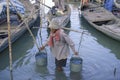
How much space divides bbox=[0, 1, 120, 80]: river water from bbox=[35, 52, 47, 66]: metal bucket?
0.46ft

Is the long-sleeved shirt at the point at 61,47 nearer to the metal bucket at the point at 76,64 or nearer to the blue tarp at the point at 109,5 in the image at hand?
the metal bucket at the point at 76,64

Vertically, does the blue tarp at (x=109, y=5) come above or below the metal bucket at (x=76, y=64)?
above

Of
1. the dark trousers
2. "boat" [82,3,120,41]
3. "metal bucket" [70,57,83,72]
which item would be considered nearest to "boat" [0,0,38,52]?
the dark trousers

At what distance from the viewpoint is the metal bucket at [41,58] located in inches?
320

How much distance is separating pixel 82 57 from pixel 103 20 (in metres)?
4.40

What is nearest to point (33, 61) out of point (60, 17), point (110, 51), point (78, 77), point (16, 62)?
point (16, 62)

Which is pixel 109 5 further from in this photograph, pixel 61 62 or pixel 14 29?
pixel 61 62

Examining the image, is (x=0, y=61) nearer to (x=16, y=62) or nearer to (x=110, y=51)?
(x=16, y=62)

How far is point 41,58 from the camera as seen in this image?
8117 millimetres

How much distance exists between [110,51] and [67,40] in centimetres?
353

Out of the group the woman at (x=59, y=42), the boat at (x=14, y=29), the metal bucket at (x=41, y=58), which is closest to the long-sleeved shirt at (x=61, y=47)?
the woman at (x=59, y=42)

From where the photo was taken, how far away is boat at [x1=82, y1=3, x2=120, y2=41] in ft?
36.9

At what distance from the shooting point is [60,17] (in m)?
13.6

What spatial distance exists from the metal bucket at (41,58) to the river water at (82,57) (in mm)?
140
